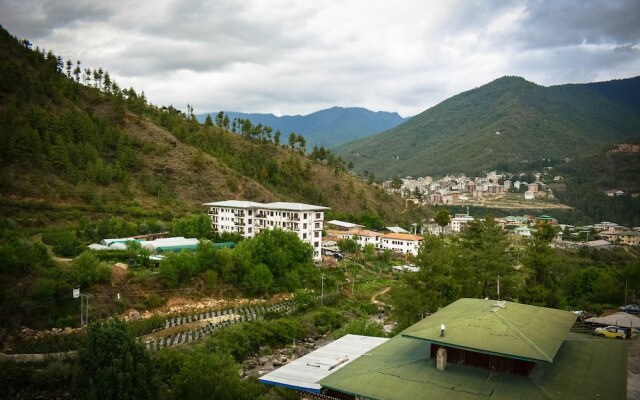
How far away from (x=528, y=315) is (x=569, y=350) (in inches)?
66.5

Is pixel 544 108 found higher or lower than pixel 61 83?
higher

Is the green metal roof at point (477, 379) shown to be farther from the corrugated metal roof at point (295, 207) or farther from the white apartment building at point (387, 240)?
the white apartment building at point (387, 240)

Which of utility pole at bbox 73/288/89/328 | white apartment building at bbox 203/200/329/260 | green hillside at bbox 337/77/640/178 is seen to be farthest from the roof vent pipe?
green hillside at bbox 337/77/640/178

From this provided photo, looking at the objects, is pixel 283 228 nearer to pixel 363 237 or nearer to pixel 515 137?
pixel 363 237

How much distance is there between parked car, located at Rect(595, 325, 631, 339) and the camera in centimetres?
2486

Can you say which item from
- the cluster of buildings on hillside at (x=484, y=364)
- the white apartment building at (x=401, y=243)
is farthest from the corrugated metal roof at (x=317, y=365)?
the white apartment building at (x=401, y=243)

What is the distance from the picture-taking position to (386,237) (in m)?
58.2

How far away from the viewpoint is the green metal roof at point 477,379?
1212 centimetres

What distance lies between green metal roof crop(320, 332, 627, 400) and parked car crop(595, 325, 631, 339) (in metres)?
11.0

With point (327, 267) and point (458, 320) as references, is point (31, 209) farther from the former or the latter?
point (458, 320)

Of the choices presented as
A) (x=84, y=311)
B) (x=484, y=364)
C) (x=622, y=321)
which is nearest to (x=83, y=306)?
(x=84, y=311)

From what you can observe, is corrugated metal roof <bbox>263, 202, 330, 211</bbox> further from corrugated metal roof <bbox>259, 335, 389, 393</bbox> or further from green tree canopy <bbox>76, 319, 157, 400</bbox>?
green tree canopy <bbox>76, 319, 157, 400</bbox>

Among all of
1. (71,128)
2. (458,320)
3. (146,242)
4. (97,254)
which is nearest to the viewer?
(458,320)

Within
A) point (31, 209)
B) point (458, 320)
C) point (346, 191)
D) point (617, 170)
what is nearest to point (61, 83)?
point (31, 209)
